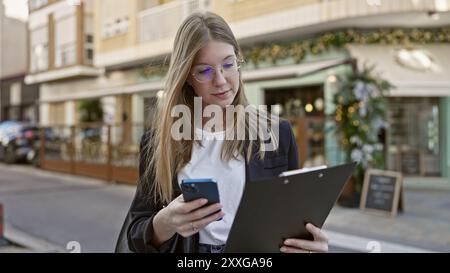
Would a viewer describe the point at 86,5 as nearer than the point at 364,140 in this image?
No

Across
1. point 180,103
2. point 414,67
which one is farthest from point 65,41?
point 180,103

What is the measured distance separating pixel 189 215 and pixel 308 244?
348mm

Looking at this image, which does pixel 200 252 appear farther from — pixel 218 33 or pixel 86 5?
pixel 86 5

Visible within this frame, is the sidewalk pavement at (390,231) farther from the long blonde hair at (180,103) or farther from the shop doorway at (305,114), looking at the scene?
the long blonde hair at (180,103)

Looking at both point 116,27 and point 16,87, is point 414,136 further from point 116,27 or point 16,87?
point 16,87

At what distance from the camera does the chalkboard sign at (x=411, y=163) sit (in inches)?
429

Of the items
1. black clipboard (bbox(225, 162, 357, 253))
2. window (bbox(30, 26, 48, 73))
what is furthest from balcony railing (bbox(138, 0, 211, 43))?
black clipboard (bbox(225, 162, 357, 253))

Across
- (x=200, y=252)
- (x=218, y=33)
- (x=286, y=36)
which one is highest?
(x=286, y=36)

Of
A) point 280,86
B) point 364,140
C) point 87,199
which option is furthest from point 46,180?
point 364,140

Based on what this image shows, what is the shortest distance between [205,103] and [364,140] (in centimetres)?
681

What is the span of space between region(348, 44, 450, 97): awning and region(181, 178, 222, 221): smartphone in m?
9.96

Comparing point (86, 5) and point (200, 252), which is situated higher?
point (86, 5)

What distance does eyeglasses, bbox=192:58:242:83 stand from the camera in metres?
1.41

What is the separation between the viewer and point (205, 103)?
150 centimetres
